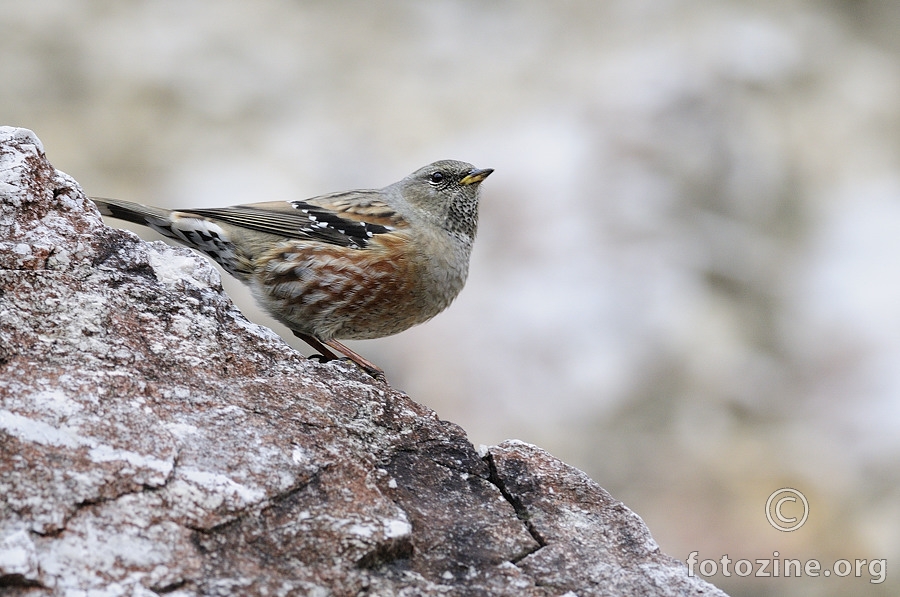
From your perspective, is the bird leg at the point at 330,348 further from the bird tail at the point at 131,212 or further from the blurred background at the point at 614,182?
the blurred background at the point at 614,182

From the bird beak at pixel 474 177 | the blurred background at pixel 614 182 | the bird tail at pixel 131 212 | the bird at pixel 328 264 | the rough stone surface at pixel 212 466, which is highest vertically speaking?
the blurred background at pixel 614 182

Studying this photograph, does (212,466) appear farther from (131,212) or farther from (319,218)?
(319,218)

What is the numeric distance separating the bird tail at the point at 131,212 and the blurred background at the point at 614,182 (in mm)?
4083

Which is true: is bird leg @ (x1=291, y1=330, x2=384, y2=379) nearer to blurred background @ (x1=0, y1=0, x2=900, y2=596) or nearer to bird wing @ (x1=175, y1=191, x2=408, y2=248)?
bird wing @ (x1=175, y1=191, x2=408, y2=248)

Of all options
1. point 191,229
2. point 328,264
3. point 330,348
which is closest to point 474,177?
point 328,264

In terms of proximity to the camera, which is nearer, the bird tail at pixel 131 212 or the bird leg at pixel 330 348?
the bird tail at pixel 131 212

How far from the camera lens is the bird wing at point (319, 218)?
18.9 ft

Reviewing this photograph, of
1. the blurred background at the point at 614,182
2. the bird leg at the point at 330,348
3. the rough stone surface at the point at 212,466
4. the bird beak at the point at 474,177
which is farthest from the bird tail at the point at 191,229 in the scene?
the blurred background at the point at 614,182

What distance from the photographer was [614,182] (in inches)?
455

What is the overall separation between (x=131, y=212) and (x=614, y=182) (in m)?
7.40

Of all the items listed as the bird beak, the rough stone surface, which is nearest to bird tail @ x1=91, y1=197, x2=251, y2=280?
the rough stone surface

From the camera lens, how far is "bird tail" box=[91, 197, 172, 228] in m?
4.98

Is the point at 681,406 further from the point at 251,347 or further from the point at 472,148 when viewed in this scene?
the point at 251,347

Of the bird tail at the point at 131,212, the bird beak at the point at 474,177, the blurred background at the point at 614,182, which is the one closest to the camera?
the bird tail at the point at 131,212
